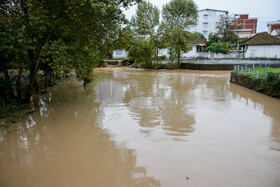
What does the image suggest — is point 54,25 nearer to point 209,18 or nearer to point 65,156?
point 65,156

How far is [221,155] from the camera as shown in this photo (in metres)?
6.38

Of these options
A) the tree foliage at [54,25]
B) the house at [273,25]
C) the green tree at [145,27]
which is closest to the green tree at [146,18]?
the green tree at [145,27]

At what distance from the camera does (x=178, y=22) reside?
40688mm

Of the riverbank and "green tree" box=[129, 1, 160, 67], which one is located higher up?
"green tree" box=[129, 1, 160, 67]

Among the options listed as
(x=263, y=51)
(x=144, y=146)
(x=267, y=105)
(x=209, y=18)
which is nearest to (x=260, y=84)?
(x=267, y=105)

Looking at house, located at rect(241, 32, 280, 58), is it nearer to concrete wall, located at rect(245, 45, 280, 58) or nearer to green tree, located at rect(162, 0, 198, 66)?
concrete wall, located at rect(245, 45, 280, 58)

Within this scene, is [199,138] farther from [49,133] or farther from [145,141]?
[49,133]

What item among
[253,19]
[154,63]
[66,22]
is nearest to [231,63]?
[154,63]

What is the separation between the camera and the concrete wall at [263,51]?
39906 millimetres

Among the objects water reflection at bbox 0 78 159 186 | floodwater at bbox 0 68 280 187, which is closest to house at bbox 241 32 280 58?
floodwater at bbox 0 68 280 187

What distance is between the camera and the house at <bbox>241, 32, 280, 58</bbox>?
39.9 meters

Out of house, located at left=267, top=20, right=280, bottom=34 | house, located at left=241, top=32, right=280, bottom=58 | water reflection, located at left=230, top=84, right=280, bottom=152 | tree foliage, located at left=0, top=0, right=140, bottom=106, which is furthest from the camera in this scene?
house, located at left=267, top=20, right=280, bottom=34

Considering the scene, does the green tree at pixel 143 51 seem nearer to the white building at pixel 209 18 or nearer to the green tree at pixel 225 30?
the green tree at pixel 225 30

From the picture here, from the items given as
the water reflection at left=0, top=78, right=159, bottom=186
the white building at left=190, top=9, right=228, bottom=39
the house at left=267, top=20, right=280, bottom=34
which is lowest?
the water reflection at left=0, top=78, right=159, bottom=186
